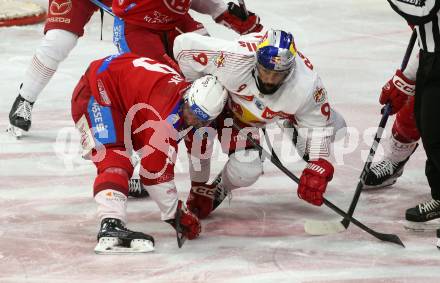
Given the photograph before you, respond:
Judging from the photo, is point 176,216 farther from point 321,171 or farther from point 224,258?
point 321,171

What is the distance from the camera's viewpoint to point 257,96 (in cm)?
342

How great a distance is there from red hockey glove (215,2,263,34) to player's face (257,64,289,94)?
1082mm

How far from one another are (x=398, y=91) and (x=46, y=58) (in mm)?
1798

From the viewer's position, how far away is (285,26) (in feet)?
22.0

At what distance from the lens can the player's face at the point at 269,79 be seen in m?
3.27

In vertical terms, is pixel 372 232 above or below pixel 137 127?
below

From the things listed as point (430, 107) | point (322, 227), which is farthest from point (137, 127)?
point (430, 107)

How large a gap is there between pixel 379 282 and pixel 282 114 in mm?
739

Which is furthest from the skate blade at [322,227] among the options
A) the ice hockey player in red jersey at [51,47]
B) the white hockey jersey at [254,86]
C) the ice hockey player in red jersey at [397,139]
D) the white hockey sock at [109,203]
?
the ice hockey player in red jersey at [51,47]

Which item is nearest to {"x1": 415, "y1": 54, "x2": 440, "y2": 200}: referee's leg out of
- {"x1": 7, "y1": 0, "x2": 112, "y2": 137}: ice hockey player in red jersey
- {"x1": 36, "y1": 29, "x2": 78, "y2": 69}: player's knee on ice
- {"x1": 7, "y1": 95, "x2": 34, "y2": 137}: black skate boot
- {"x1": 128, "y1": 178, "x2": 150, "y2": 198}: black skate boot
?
{"x1": 128, "y1": 178, "x2": 150, "y2": 198}: black skate boot

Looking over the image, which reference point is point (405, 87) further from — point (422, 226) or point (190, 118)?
point (190, 118)

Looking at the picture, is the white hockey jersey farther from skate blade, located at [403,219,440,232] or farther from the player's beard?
skate blade, located at [403,219,440,232]

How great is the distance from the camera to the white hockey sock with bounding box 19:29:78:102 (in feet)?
14.9

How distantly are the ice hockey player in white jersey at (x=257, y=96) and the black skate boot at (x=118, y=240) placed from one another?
0.42 m
